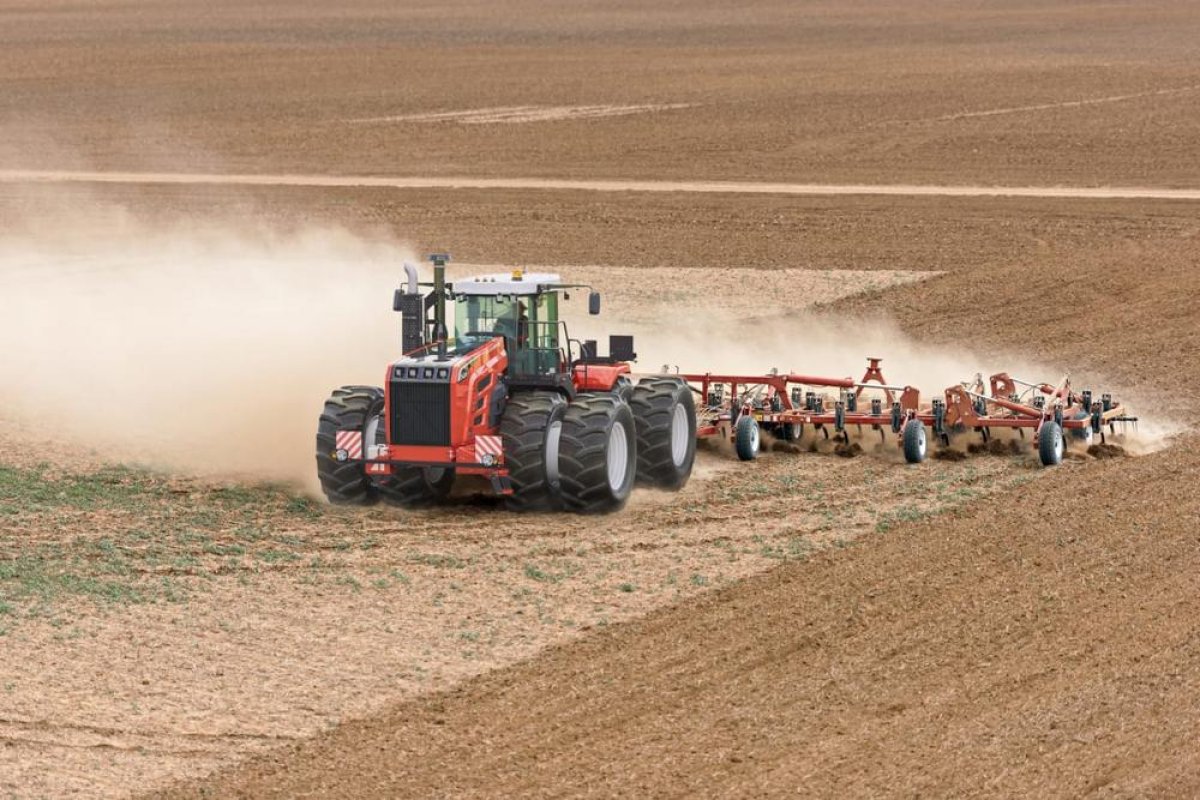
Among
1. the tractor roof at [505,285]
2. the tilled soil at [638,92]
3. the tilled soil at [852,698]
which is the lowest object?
the tilled soil at [852,698]

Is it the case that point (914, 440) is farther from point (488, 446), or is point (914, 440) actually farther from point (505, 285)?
point (488, 446)

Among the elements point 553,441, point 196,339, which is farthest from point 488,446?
point 196,339

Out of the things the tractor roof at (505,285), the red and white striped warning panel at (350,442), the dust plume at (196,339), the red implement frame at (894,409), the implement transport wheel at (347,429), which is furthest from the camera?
the dust plume at (196,339)

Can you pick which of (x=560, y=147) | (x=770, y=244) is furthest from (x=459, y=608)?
(x=560, y=147)

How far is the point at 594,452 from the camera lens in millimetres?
20016

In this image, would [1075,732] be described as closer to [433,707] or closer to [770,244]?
[433,707]

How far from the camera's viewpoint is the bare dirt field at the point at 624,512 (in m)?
13.8

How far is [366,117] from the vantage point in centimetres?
6762

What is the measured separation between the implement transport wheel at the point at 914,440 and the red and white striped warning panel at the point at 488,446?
5455mm

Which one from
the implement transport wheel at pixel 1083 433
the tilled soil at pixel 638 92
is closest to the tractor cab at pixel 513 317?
the implement transport wheel at pixel 1083 433

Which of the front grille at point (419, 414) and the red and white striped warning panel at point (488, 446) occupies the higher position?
the front grille at point (419, 414)

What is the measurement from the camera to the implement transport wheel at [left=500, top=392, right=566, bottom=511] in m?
20.2

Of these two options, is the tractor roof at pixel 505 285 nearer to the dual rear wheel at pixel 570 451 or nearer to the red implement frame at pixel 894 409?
the dual rear wheel at pixel 570 451

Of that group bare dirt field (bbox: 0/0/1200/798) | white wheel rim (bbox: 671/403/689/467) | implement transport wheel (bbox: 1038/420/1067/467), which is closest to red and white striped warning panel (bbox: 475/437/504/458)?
bare dirt field (bbox: 0/0/1200/798)
